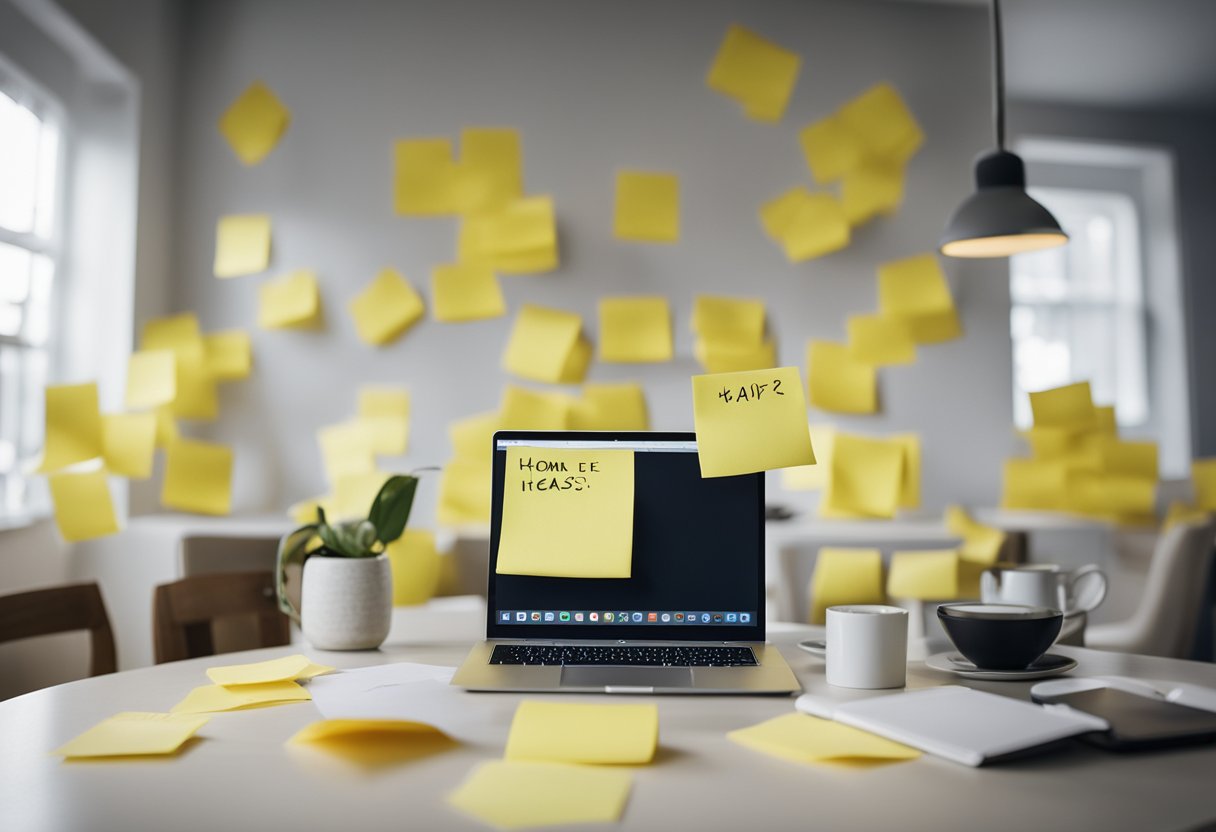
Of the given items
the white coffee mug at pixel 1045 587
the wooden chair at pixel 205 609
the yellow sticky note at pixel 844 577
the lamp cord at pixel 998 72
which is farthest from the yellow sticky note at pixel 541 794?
the yellow sticky note at pixel 844 577

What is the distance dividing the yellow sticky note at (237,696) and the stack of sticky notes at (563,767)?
0.25m

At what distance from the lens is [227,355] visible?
245 cm

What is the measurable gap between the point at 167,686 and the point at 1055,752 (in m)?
0.83

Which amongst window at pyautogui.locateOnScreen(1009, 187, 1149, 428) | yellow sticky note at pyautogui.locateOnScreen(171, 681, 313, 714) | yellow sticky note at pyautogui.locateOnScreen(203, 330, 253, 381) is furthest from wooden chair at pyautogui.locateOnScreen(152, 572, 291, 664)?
window at pyautogui.locateOnScreen(1009, 187, 1149, 428)

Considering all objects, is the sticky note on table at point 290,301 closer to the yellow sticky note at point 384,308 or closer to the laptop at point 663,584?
the yellow sticky note at point 384,308

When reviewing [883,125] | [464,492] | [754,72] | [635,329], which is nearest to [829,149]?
[883,125]

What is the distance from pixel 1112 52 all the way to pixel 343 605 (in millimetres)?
3294

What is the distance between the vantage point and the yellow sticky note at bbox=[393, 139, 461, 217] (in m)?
2.47

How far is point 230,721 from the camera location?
85 centimetres

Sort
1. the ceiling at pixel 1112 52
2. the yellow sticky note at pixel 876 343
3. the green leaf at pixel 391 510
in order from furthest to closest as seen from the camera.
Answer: the ceiling at pixel 1112 52 < the yellow sticky note at pixel 876 343 < the green leaf at pixel 391 510

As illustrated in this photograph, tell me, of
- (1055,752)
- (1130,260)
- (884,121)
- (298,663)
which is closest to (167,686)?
(298,663)

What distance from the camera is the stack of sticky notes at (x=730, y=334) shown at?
2.47 m

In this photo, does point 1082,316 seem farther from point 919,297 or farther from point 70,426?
point 70,426

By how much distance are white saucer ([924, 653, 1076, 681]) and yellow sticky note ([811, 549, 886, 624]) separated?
1010mm
